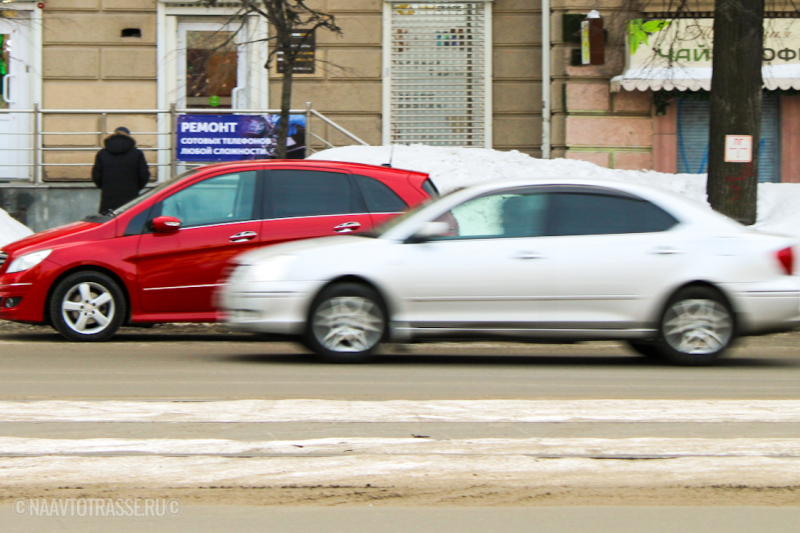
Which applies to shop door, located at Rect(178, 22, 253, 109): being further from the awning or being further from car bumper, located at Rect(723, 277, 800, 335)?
car bumper, located at Rect(723, 277, 800, 335)

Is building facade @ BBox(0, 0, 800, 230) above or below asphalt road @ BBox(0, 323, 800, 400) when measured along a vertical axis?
above

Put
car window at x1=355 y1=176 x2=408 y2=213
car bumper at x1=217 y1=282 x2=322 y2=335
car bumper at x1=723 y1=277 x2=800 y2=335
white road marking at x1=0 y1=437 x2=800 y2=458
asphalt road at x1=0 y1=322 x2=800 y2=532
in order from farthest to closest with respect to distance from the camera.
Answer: car window at x1=355 y1=176 x2=408 y2=213, car bumper at x1=723 y1=277 x2=800 y2=335, car bumper at x1=217 y1=282 x2=322 y2=335, white road marking at x1=0 y1=437 x2=800 y2=458, asphalt road at x1=0 y1=322 x2=800 y2=532

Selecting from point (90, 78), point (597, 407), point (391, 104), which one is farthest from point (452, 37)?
point (597, 407)

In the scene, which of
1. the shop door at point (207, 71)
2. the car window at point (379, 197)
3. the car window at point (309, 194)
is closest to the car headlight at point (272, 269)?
the car window at point (309, 194)

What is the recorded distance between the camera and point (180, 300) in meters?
9.77

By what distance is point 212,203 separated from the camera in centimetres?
998

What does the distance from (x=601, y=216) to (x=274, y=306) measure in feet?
8.48

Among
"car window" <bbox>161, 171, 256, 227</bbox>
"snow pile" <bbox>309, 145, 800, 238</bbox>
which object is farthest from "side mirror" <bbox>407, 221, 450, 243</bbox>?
"snow pile" <bbox>309, 145, 800, 238</bbox>

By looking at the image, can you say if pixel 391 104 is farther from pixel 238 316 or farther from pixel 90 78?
pixel 238 316

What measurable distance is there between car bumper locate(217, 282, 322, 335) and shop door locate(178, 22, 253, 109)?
11.1 meters

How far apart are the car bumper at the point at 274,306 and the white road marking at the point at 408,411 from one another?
5.88ft

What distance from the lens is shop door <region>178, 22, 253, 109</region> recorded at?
18.8m

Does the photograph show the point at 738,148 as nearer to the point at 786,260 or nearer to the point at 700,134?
the point at 700,134

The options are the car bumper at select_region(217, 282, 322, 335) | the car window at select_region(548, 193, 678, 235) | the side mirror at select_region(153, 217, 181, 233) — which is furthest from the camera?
the side mirror at select_region(153, 217, 181, 233)
